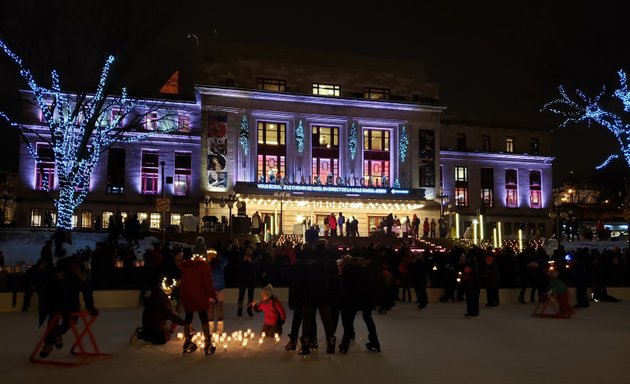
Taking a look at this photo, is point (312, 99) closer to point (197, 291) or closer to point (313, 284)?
point (313, 284)

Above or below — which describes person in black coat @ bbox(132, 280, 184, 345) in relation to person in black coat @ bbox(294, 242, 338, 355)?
below

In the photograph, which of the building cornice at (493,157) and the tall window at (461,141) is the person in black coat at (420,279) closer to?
the building cornice at (493,157)

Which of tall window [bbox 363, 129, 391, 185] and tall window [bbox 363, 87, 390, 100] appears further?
tall window [bbox 363, 87, 390, 100]

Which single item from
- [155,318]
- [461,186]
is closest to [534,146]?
[461,186]

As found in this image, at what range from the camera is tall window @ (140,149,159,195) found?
50031 mm

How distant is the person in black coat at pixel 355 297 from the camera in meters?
10.3

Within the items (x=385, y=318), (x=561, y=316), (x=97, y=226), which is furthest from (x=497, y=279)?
(x=97, y=226)

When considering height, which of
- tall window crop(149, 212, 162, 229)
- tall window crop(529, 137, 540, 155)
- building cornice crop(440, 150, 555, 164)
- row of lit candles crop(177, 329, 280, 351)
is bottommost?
row of lit candles crop(177, 329, 280, 351)

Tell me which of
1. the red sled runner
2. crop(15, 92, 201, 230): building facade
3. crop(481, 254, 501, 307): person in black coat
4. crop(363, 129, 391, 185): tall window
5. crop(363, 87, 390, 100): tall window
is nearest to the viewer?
→ the red sled runner

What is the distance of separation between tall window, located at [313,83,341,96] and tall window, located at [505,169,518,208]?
18055mm

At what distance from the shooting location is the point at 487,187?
5906 centimetres

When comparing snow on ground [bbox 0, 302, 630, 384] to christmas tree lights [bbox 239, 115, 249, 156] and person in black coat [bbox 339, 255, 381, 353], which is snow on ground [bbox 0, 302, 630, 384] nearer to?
person in black coat [bbox 339, 255, 381, 353]

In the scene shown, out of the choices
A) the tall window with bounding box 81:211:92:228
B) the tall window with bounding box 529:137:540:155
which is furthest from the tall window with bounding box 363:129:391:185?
the tall window with bounding box 81:211:92:228

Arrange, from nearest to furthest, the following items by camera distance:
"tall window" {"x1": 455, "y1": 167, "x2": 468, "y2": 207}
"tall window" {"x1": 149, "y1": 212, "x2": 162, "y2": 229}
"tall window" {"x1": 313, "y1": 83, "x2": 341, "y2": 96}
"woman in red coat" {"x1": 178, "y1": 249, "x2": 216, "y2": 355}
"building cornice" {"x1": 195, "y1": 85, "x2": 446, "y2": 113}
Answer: "woman in red coat" {"x1": 178, "y1": 249, "x2": 216, "y2": 355} < "tall window" {"x1": 149, "y1": 212, "x2": 162, "y2": 229} < "building cornice" {"x1": 195, "y1": 85, "x2": 446, "y2": 113} < "tall window" {"x1": 313, "y1": 83, "x2": 341, "y2": 96} < "tall window" {"x1": 455, "y1": 167, "x2": 468, "y2": 207}
